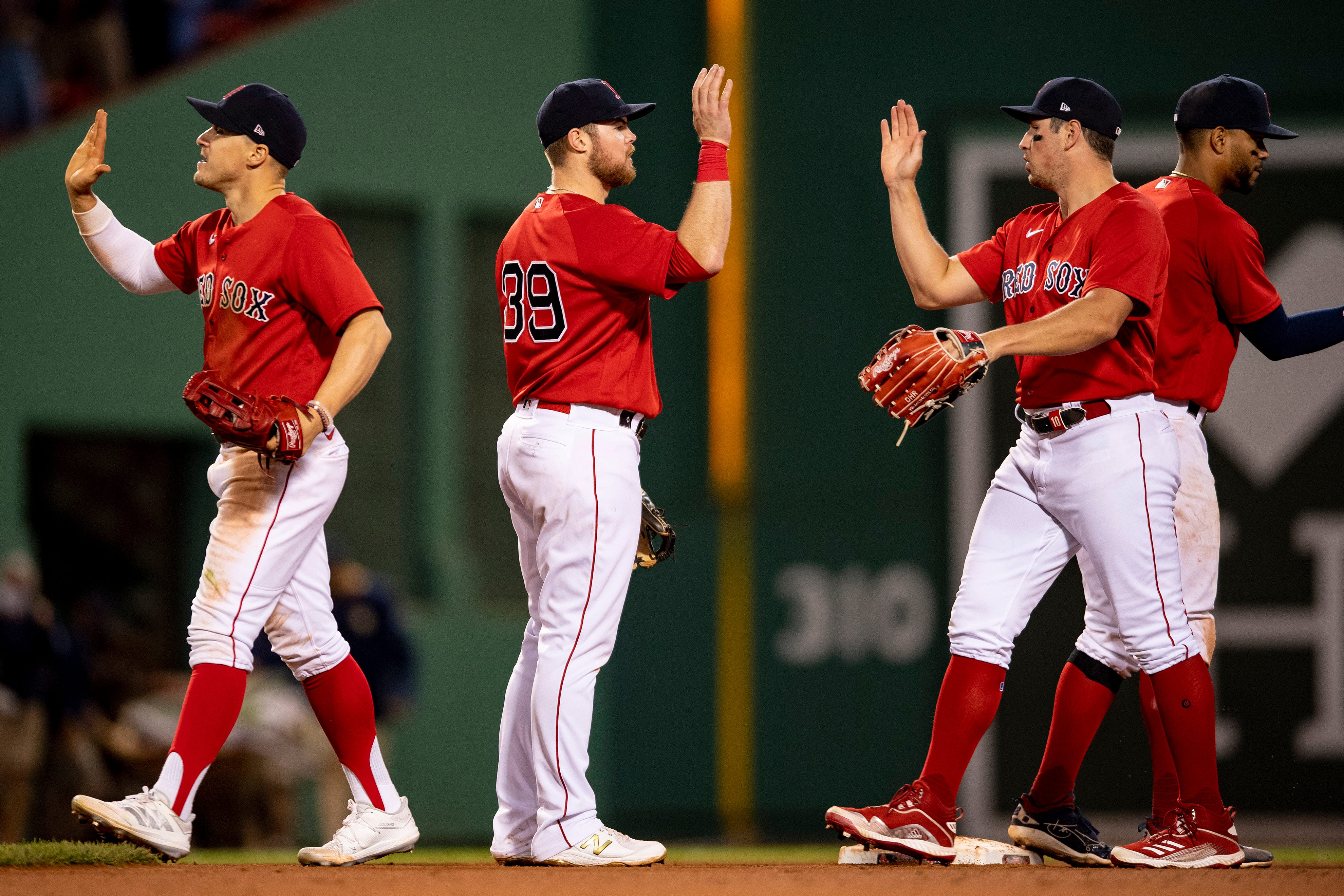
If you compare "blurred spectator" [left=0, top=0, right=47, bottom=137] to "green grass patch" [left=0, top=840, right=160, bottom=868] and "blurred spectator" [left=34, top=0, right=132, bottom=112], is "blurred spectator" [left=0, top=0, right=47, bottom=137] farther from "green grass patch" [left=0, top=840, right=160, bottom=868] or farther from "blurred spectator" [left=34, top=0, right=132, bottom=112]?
"green grass patch" [left=0, top=840, right=160, bottom=868]

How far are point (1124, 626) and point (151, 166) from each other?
8.56 metres

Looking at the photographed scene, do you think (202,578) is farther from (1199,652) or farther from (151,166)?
(151,166)

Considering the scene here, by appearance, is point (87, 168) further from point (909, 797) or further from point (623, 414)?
point (909, 797)

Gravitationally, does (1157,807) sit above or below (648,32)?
below

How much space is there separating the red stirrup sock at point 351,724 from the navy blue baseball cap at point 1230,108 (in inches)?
115

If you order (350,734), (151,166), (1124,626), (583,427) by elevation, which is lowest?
(350,734)

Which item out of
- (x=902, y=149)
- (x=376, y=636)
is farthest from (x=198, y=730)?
(x=376, y=636)

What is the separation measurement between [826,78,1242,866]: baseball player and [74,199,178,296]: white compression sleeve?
244 centimetres

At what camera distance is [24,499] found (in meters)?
10.6

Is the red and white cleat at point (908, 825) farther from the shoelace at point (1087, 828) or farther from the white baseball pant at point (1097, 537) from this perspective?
the shoelace at point (1087, 828)

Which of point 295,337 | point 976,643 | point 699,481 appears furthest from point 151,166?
point 976,643

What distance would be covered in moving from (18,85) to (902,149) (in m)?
8.07

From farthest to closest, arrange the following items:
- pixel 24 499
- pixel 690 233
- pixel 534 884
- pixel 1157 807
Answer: pixel 24 499 < pixel 1157 807 < pixel 690 233 < pixel 534 884

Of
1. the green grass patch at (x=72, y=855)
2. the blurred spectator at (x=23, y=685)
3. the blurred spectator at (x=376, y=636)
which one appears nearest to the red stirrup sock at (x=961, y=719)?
the green grass patch at (x=72, y=855)
